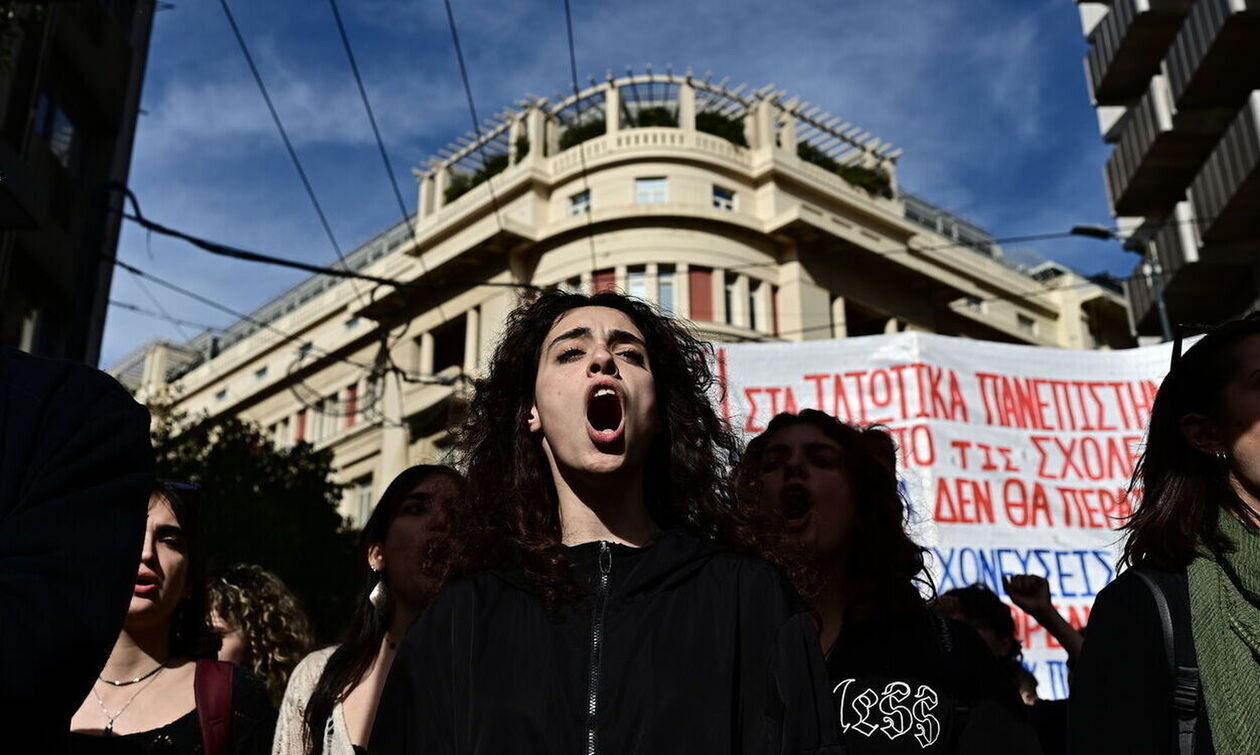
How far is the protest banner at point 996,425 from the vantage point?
257 inches

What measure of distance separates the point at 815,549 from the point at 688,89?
28.4 metres

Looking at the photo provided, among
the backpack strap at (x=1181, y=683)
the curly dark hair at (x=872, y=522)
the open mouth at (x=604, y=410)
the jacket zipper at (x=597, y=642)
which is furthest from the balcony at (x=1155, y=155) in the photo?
the jacket zipper at (x=597, y=642)

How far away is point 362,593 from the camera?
4.02 m

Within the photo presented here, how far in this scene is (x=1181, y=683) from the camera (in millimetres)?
2078

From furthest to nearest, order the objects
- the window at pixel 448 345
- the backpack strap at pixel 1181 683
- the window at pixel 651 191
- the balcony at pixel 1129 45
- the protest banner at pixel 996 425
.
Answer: the window at pixel 448 345, the window at pixel 651 191, the balcony at pixel 1129 45, the protest banner at pixel 996 425, the backpack strap at pixel 1181 683

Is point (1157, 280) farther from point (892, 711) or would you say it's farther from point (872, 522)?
point (892, 711)

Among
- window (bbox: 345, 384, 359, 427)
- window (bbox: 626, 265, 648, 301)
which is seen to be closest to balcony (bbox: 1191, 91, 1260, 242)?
window (bbox: 626, 265, 648, 301)

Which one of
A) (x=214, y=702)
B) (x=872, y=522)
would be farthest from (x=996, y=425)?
(x=214, y=702)

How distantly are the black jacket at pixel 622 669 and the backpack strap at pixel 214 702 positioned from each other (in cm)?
125

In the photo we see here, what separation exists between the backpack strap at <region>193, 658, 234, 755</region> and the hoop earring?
632 mm

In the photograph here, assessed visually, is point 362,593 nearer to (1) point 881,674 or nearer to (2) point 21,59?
(1) point 881,674

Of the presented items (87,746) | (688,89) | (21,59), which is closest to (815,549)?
(87,746)

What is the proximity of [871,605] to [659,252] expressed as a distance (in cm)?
2522

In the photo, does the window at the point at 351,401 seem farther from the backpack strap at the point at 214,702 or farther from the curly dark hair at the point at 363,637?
the backpack strap at the point at 214,702
